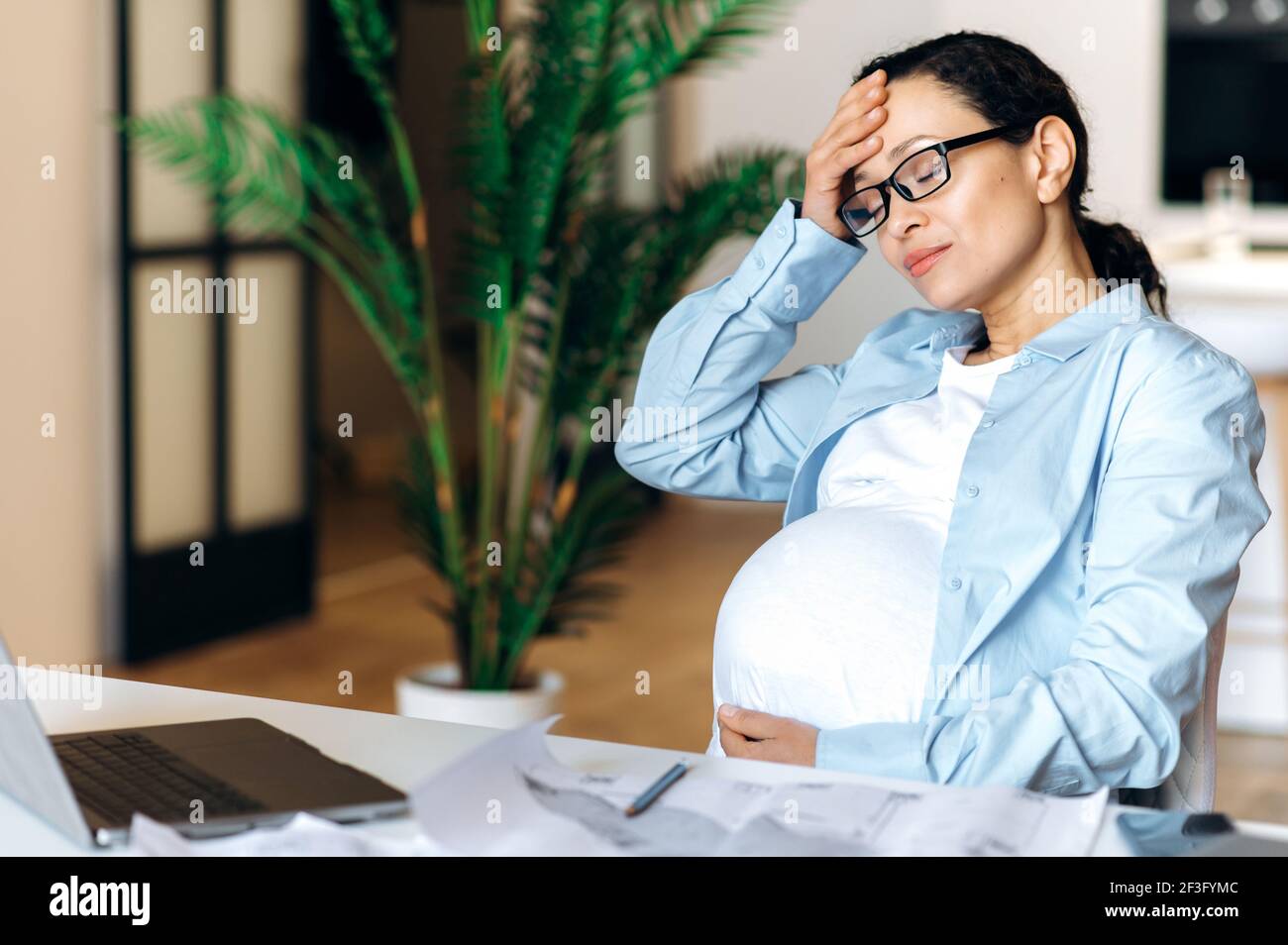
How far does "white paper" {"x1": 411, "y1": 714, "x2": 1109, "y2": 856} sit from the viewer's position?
958 mm

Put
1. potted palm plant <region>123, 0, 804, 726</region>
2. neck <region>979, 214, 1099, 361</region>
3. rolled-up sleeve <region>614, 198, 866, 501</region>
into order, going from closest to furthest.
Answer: neck <region>979, 214, 1099, 361</region> < rolled-up sleeve <region>614, 198, 866, 501</region> < potted palm plant <region>123, 0, 804, 726</region>

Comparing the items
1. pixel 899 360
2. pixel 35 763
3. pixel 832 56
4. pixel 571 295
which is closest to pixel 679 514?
pixel 832 56

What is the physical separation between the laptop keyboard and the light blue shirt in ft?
1.68

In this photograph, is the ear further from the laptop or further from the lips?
the laptop

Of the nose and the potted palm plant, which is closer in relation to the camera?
the nose

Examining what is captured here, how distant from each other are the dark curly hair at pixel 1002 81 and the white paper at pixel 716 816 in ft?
2.22

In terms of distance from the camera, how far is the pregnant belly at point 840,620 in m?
1.38

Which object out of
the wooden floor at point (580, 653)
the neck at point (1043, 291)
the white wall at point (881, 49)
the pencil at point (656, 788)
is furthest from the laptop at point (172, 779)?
the white wall at point (881, 49)

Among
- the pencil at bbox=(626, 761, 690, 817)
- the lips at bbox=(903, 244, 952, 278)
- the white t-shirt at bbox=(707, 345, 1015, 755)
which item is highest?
the lips at bbox=(903, 244, 952, 278)

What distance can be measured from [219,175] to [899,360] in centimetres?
188

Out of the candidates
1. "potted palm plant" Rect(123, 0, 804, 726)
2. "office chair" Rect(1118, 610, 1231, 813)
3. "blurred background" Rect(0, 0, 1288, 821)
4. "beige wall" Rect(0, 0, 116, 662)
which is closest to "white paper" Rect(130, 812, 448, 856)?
"office chair" Rect(1118, 610, 1231, 813)

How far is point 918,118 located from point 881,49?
4.88 metres

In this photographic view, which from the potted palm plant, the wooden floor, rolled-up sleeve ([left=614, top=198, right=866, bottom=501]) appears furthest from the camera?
the wooden floor
